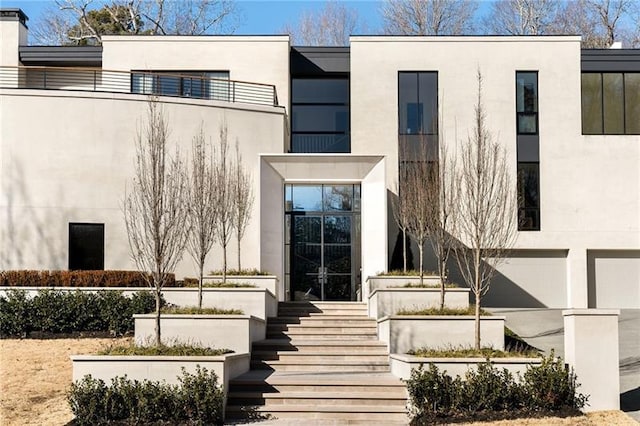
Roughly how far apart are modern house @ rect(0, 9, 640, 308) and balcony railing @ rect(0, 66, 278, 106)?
61 millimetres

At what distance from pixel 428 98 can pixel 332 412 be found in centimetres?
1499

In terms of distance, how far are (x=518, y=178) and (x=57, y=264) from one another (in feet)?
47.9

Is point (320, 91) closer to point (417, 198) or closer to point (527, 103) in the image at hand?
point (527, 103)

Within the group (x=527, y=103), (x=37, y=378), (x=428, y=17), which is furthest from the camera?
(x=428, y=17)

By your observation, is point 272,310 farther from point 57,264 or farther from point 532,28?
point 532,28

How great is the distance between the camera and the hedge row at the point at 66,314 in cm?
1717

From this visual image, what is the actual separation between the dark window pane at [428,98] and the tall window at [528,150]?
2797 mm

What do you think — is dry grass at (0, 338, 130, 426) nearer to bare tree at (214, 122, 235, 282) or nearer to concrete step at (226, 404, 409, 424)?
concrete step at (226, 404, 409, 424)

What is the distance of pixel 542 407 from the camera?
12375 millimetres

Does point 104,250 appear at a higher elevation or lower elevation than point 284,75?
lower

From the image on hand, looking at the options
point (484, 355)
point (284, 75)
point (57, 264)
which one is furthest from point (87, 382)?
point (284, 75)

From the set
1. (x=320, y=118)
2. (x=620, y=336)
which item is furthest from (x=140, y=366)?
(x=320, y=118)

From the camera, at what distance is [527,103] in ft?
84.9

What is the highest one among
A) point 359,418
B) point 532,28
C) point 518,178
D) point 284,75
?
point 532,28
